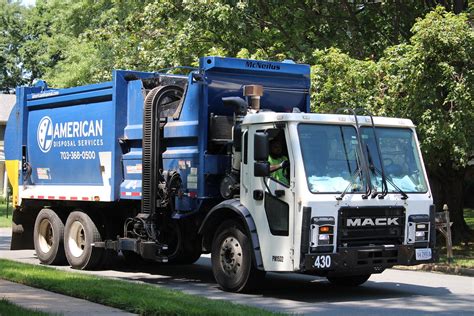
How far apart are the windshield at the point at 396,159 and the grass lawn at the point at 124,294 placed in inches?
113

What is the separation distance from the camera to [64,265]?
15430 millimetres

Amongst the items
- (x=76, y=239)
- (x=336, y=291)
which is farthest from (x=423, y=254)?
(x=76, y=239)

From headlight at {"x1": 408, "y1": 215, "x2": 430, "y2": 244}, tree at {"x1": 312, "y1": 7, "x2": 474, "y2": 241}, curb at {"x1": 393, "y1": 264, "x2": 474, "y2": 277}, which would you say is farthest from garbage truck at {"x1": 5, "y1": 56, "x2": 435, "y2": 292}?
curb at {"x1": 393, "y1": 264, "x2": 474, "y2": 277}

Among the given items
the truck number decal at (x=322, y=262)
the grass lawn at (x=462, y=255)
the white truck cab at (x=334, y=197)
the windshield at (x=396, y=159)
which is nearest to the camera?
the truck number decal at (x=322, y=262)

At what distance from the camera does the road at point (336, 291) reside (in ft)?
34.4

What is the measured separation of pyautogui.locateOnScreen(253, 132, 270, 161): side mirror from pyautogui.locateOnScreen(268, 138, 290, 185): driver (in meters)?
0.22

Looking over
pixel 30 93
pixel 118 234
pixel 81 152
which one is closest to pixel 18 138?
pixel 30 93

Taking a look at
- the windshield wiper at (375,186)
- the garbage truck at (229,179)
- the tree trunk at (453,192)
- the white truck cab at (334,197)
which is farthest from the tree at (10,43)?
the windshield wiper at (375,186)

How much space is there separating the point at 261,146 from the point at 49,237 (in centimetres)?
657

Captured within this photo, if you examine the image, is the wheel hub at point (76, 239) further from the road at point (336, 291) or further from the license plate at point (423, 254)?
the license plate at point (423, 254)

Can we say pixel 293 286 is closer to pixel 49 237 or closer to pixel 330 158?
pixel 330 158

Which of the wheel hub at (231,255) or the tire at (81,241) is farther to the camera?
the tire at (81,241)

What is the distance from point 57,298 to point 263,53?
32.8ft

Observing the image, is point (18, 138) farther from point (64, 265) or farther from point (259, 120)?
point (259, 120)
